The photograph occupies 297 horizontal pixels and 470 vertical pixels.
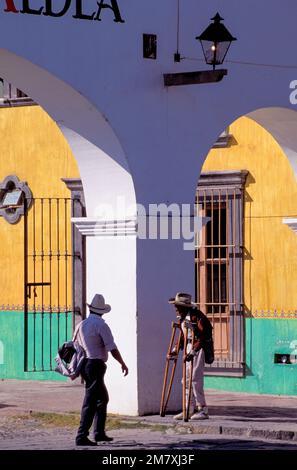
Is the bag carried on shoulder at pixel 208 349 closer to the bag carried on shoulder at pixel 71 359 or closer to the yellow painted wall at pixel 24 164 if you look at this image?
the bag carried on shoulder at pixel 71 359

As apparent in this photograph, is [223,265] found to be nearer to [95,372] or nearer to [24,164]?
[24,164]

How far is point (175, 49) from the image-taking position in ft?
50.6

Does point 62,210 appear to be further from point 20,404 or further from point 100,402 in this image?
point 100,402

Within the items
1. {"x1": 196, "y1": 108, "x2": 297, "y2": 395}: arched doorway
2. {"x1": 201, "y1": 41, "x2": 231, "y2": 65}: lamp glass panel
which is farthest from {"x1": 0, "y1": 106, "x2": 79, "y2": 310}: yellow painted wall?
{"x1": 201, "y1": 41, "x2": 231, "y2": 65}: lamp glass panel

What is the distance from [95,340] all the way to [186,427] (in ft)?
6.17

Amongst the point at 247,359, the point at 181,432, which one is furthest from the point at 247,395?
the point at 181,432

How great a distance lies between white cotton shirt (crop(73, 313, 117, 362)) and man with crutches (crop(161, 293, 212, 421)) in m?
1.96

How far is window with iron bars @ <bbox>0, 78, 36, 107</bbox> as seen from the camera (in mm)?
20422

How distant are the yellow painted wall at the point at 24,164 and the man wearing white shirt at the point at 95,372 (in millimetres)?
7370

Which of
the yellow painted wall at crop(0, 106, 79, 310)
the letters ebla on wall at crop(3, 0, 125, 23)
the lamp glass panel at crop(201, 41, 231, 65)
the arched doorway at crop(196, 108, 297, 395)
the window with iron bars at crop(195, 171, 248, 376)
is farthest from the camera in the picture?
the yellow painted wall at crop(0, 106, 79, 310)

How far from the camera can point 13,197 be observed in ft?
67.5

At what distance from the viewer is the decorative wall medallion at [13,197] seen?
20500 mm

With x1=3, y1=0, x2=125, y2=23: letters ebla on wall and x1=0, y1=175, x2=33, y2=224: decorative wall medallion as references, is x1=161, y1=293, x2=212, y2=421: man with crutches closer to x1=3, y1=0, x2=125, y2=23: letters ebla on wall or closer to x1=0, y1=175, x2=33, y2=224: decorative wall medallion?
x1=3, y1=0, x2=125, y2=23: letters ebla on wall

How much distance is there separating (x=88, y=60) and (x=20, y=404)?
15.2 ft
